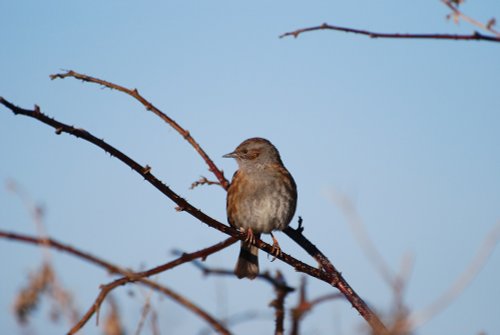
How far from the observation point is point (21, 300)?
10.2 feet

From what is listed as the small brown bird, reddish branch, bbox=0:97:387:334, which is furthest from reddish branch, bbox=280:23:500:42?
the small brown bird

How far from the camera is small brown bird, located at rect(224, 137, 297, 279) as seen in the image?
20.3ft

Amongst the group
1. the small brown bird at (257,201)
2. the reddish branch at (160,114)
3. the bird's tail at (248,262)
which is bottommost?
the reddish branch at (160,114)

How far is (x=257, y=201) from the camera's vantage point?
20.8 feet

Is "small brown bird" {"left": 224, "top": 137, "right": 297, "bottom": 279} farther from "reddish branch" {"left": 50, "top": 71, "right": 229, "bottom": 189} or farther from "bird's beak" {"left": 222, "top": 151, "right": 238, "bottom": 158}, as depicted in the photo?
"reddish branch" {"left": 50, "top": 71, "right": 229, "bottom": 189}

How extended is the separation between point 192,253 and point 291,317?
687mm

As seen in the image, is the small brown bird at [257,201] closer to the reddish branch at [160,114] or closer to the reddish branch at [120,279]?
the reddish branch at [160,114]

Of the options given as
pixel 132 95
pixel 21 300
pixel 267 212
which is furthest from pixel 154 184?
pixel 267 212

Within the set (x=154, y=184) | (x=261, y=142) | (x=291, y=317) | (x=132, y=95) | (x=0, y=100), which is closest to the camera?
(x=0, y=100)

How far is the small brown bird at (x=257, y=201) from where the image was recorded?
6.20 m

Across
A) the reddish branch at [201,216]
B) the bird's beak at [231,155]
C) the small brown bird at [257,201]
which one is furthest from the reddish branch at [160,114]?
the bird's beak at [231,155]

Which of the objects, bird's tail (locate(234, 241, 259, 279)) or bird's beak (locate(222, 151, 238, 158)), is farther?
bird's beak (locate(222, 151, 238, 158))

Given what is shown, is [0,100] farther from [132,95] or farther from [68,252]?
[132,95]

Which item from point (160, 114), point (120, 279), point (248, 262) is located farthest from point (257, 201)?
point (120, 279)
